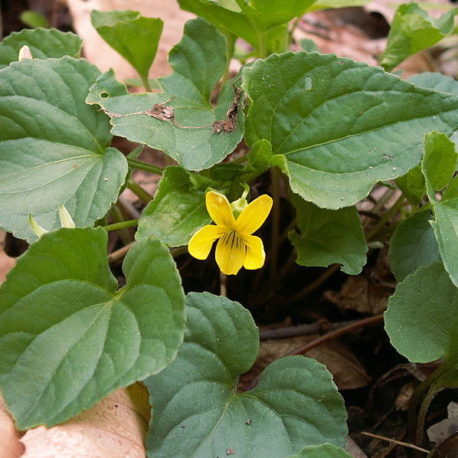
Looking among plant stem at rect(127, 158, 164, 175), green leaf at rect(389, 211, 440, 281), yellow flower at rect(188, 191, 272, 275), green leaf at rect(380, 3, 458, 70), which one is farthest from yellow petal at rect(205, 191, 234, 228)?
green leaf at rect(380, 3, 458, 70)

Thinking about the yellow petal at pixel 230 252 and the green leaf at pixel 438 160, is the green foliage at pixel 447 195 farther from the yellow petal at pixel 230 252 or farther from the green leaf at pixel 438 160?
the yellow petal at pixel 230 252

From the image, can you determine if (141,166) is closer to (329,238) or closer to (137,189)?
(137,189)

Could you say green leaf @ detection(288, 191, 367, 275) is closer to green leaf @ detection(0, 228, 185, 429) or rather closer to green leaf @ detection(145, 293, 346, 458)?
green leaf @ detection(145, 293, 346, 458)

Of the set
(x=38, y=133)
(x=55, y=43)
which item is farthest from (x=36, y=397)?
(x=55, y=43)

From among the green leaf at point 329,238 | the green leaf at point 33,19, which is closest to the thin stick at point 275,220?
the green leaf at point 329,238

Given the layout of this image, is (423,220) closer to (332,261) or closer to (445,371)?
(332,261)

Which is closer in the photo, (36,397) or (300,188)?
(36,397)
